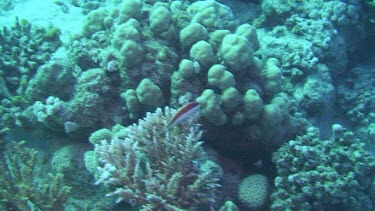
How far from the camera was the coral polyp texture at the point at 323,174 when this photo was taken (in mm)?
4121

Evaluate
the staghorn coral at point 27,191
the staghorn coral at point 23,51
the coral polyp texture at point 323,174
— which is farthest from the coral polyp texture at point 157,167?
the staghorn coral at point 23,51

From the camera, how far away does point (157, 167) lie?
11.6 feet

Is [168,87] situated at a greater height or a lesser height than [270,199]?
greater

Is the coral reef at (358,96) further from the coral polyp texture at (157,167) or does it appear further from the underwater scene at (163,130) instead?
the coral polyp texture at (157,167)

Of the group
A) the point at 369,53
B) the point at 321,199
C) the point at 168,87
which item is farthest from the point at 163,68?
the point at 369,53

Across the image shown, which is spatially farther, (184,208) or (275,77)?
(275,77)

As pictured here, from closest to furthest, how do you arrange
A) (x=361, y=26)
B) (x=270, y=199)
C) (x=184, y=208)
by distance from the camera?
Result: (x=184, y=208) < (x=270, y=199) < (x=361, y=26)

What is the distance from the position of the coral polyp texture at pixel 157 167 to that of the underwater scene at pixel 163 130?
13mm

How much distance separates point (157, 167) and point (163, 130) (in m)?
0.43

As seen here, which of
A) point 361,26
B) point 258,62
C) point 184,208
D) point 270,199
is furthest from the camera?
point 361,26

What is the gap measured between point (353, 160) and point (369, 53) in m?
4.34

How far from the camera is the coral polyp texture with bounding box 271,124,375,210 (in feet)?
13.5

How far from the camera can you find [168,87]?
4.29 metres

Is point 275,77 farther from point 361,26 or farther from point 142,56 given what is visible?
point 361,26
